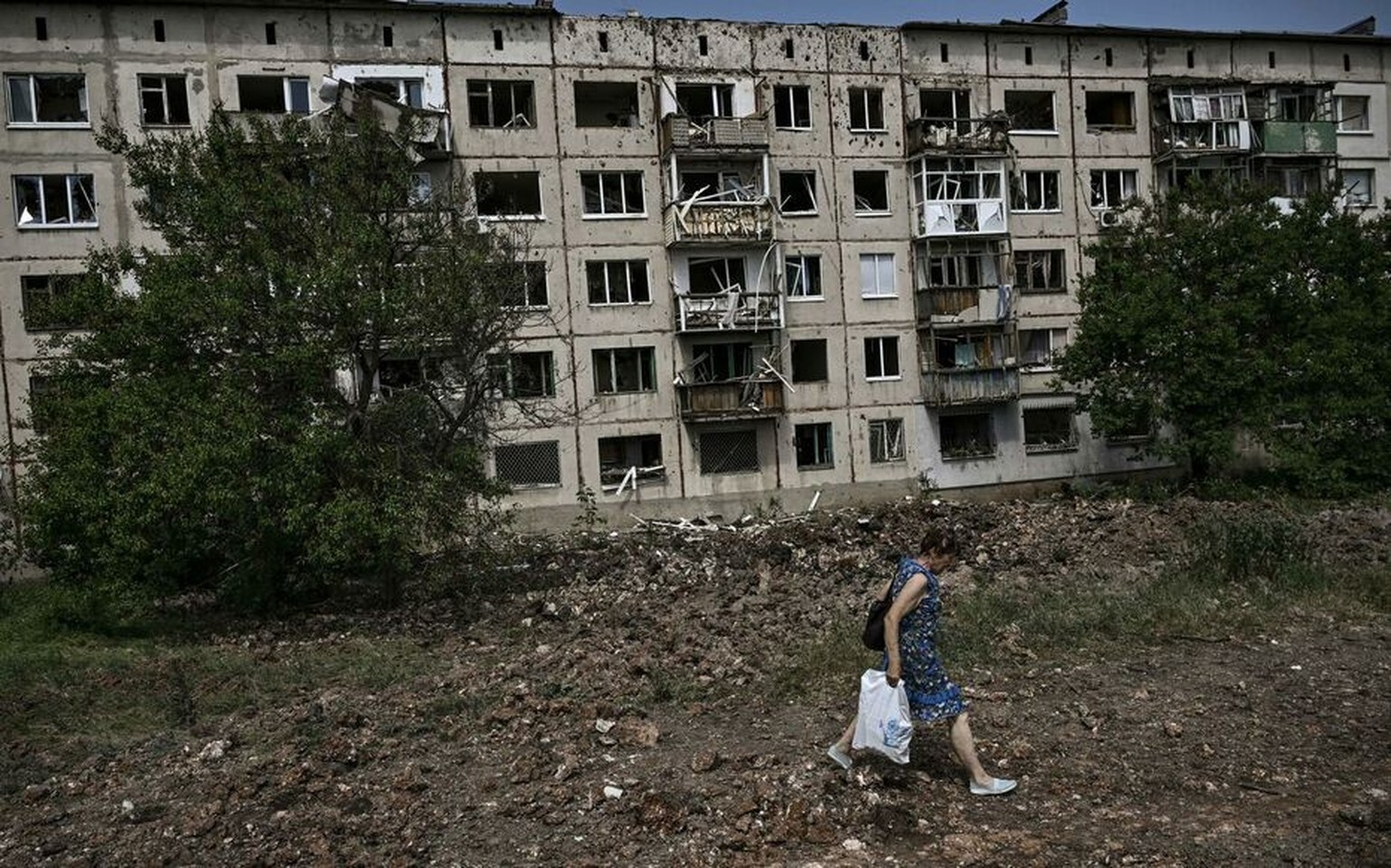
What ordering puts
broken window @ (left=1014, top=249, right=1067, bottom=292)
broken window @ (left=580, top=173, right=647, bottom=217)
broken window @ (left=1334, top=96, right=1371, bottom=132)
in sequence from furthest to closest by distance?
1. broken window @ (left=1334, top=96, right=1371, bottom=132)
2. broken window @ (left=1014, top=249, right=1067, bottom=292)
3. broken window @ (left=580, top=173, right=647, bottom=217)

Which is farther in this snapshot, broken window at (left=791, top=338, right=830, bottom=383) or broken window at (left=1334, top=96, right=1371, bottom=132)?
broken window at (left=1334, top=96, right=1371, bottom=132)

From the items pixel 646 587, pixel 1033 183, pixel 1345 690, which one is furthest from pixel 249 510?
pixel 1033 183

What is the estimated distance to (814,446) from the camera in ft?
114

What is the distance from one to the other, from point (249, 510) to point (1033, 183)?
28880 millimetres

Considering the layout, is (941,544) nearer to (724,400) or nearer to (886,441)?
(724,400)

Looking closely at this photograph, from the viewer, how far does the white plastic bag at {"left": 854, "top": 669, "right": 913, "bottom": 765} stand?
7.88 m

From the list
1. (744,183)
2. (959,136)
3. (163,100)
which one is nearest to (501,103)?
(744,183)

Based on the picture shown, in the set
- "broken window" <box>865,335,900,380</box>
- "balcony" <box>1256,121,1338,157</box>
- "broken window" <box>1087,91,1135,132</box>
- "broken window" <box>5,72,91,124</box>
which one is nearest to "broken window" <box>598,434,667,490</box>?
"broken window" <box>865,335,900,380</box>

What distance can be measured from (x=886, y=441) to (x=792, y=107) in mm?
11249

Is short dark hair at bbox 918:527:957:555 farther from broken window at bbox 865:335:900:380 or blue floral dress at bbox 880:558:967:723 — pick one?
broken window at bbox 865:335:900:380

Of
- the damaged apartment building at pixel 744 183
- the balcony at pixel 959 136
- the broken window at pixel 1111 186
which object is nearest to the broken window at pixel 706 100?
the damaged apartment building at pixel 744 183

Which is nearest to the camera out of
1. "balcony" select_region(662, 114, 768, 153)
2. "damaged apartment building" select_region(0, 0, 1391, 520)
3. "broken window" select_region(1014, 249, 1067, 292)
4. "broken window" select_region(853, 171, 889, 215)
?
"damaged apartment building" select_region(0, 0, 1391, 520)

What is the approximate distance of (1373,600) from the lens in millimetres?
14180

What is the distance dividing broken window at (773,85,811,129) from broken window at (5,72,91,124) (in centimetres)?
2013
